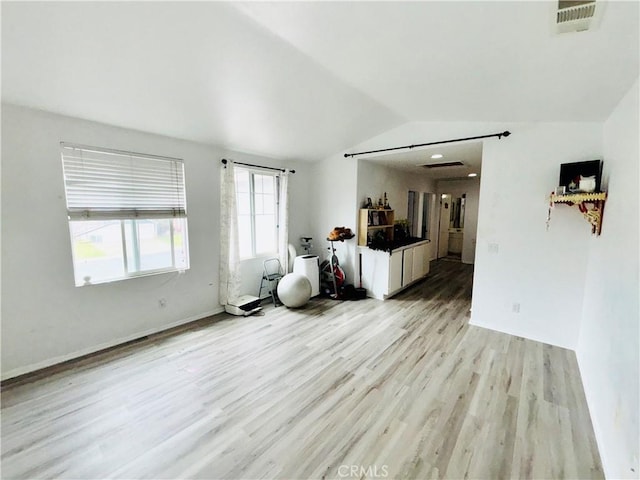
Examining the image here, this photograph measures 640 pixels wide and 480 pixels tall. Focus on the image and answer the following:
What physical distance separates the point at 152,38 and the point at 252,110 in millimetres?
1192

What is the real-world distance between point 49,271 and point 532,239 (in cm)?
519

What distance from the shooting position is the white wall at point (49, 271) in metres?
2.39

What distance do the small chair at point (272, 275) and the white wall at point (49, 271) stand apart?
61.0 inches

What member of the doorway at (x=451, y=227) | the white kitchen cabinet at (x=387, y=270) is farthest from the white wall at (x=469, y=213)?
the white kitchen cabinet at (x=387, y=270)

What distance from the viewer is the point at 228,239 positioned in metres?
3.97

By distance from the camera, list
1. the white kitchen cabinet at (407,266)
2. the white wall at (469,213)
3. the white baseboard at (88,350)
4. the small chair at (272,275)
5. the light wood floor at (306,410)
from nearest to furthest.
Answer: the light wood floor at (306,410) → the white baseboard at (88,350) → the small chair at (272,275) → the white kitchen cabinet at (407,266) → the white wall at (469,213)

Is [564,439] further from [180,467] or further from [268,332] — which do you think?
[268,332]

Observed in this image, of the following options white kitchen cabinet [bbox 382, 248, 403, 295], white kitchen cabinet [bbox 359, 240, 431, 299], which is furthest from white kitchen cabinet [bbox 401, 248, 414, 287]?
white kitchen cabinet [bbox 382, 248, 403, 295]

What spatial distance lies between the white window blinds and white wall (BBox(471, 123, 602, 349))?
158 inches

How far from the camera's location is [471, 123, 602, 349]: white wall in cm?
296

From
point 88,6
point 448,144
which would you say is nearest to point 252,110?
point 88,6

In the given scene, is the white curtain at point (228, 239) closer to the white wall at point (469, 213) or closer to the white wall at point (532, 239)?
the white wall at point (532, 239)

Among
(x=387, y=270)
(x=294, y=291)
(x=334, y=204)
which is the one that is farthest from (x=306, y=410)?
(x=334, y=204)

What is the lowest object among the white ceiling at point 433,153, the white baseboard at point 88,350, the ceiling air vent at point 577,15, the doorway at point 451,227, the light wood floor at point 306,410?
the light wood floor at point 306,410
